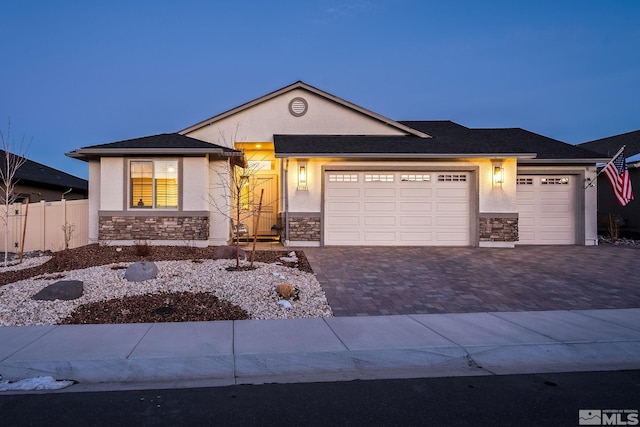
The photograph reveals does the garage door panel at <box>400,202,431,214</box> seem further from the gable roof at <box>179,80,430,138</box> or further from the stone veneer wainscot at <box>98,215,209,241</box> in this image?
the stone veneer wainscot at <box>98,215,209,241</box>

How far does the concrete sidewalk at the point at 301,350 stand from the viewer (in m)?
4.36

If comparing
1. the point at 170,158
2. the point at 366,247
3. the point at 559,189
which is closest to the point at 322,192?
the point at 366,247

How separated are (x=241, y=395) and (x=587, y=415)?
120 inches

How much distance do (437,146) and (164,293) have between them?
10.4 meters

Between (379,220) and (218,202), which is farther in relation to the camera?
(218,202)

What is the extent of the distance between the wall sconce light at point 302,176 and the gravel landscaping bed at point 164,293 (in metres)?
3.96

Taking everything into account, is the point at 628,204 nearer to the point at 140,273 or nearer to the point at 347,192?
the point at 347,192

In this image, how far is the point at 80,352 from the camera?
4629 millimetres

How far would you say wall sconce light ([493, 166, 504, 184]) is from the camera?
13539mm

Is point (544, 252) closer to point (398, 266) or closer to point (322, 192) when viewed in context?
point (398, 266)

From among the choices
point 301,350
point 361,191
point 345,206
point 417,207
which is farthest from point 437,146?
point 301,350

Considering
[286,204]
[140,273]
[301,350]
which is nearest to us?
[301,350]

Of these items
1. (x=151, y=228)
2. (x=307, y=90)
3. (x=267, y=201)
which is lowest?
(x=151, y=228)

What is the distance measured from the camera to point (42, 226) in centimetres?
1234
